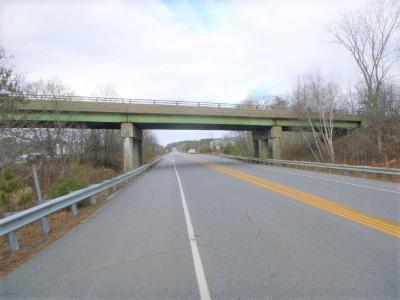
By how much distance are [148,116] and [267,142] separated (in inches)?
700

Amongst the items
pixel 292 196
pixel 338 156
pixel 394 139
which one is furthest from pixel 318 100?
pixel 292 196

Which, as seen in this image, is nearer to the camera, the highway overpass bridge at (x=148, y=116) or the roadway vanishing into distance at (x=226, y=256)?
the roadway vanishing into distance at (x=226, y=256)

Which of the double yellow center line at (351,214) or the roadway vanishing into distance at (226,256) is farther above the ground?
the double yellow center line at (351,214)

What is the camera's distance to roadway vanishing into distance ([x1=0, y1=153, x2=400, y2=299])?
151 inches

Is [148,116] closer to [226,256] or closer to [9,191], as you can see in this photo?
[9,191]

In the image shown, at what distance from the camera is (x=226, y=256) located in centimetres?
498

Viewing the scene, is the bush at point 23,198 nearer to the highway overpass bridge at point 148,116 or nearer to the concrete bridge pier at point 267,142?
the highway overpass bridge at point 148,116

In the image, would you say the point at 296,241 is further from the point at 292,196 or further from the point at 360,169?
the point at 360,169

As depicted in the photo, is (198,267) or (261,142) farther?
(261,142)

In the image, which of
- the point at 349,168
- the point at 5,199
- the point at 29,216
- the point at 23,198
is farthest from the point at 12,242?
the point at 349,168

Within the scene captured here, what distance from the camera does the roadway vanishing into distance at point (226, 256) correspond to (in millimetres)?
3836

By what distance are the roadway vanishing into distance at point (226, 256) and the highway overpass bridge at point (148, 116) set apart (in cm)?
1863

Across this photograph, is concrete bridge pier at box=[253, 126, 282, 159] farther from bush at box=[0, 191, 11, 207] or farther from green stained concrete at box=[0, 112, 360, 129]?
A: bush at box=[0, 191, 11, 207]

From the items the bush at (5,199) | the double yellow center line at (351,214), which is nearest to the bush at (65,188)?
the bush at (5,199)
